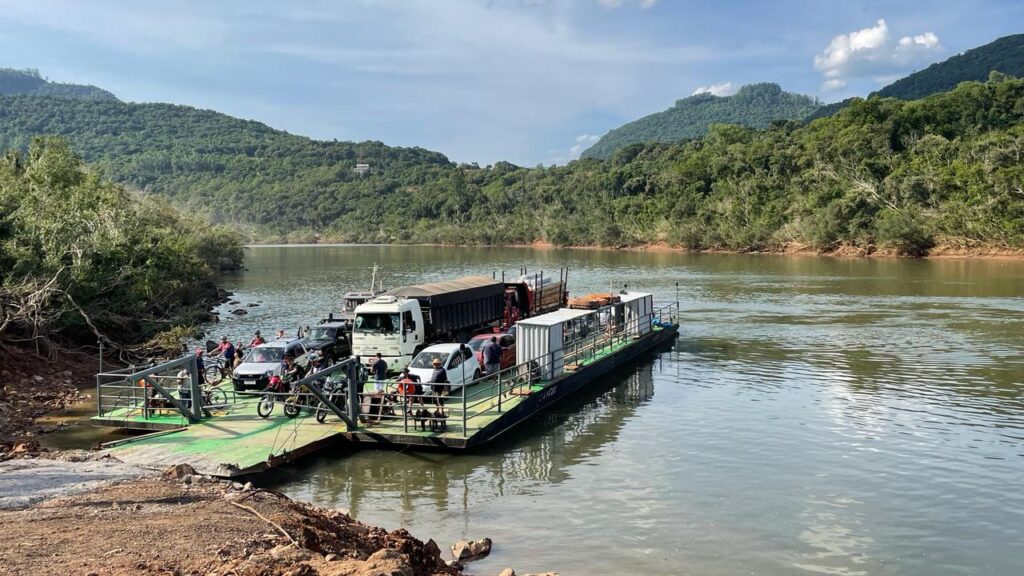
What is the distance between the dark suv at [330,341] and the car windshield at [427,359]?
20.0ft

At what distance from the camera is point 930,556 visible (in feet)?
41.2

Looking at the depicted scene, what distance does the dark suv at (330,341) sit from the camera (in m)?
25.9

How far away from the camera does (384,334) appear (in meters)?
22.9

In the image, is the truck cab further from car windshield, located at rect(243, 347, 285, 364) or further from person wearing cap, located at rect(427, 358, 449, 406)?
person wearing cap, located at rect(427, 358, 449, 406)

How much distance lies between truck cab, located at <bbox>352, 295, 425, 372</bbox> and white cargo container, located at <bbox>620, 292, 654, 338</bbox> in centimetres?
1143

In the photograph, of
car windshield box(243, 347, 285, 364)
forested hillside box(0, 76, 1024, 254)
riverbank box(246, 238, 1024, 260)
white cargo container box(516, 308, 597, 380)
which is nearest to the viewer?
car windshield box(243, 347, 285, 364)

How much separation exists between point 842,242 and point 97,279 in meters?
85.7

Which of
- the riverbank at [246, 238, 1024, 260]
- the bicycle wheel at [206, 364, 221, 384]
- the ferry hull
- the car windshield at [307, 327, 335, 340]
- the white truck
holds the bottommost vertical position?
the ferry hull

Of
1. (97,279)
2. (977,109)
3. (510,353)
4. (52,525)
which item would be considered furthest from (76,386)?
(977,109)

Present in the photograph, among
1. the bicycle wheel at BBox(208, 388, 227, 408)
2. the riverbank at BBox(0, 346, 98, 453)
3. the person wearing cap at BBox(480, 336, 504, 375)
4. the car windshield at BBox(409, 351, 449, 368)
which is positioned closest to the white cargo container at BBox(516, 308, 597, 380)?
the person wearing cap at BBox(480, 336, 504, 375)

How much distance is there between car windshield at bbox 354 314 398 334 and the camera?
22.9 meters

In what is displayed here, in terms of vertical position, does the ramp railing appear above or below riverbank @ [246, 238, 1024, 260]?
below

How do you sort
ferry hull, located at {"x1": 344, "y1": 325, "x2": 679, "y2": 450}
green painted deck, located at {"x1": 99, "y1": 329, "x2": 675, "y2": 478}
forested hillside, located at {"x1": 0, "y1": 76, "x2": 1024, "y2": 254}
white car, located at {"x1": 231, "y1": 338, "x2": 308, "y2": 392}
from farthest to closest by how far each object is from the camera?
1. forested hillside, located at {"x1": 0, "y1": 76, "x2": 1024, "y2": 254}
2. white car, located at {"x1": 231, "y1": 338, "x2": 308, "y2": 392}
3. ferry hull, located at {"x1": 344, "y1": 325, "x2": 679, "y2": 450}
4. green painted deck, located at {"x1": 99, "y1": 329, "x2": 675, "y2": 478}

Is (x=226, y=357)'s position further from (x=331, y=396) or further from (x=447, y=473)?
(x=447, y=473)
